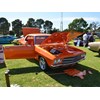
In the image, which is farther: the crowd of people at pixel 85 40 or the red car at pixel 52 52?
the crowd of people at pixel 85 40

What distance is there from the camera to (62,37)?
838cm

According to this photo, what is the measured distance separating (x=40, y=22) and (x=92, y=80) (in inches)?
1649

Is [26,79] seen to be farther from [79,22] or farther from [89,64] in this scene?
[79,22]

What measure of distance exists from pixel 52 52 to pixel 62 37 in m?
0.87

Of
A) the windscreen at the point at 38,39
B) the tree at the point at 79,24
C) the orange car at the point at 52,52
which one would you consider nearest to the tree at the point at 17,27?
the tree at the point at 79,24

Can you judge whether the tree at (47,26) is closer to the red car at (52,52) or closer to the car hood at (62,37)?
the car hood at (62,37)

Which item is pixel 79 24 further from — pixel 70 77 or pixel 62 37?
pixel 70 77

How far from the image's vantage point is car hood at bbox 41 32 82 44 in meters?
8.04

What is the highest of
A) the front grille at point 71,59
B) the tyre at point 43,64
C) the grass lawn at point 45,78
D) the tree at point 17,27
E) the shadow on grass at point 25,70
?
the front grille at point 71,59

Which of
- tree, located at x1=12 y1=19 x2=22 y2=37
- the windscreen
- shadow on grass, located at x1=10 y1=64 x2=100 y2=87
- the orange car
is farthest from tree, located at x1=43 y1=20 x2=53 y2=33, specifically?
shadow on grass, located at x1=10 y1=64 x2=100 y2=87

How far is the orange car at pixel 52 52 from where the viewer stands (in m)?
7.25

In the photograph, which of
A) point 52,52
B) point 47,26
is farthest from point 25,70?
point 47,26

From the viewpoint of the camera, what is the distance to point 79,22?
196 feet

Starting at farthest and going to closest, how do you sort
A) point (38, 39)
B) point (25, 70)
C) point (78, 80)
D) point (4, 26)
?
point (4, 26) → point (38, 39) → point (25, 70) → point (78, 80)
